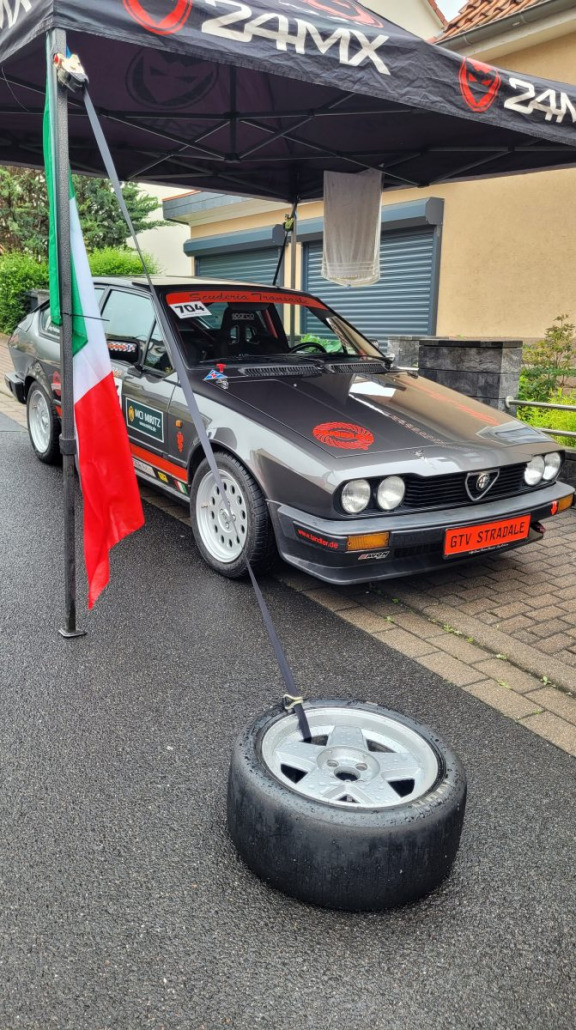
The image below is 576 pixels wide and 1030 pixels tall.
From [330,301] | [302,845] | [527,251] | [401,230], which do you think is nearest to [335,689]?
[302,845]

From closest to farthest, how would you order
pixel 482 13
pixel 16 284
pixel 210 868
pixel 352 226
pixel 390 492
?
pixel 210 868
pixel 390 492
pixel 352 226
pixel 482 13
pixel 16 284

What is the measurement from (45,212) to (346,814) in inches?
919

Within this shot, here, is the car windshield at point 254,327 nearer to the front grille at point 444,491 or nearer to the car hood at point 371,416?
the car hood at point 371,416

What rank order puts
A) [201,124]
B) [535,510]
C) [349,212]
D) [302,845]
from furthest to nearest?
[349,212] → [201,124] → [535,510] → [302,845]

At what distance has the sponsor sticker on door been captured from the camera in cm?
502

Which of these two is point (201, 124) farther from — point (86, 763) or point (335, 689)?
point (86, 763)

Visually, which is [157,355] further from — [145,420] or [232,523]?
[232,523]

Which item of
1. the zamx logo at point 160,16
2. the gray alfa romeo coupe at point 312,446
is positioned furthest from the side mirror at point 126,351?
the zamx logo at point 160,16

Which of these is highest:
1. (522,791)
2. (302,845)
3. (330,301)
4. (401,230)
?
(401,230)

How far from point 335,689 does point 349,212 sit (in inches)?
228

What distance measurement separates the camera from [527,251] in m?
10.1

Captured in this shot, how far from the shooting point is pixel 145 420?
17.0 ft

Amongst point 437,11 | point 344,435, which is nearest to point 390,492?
point 344,435

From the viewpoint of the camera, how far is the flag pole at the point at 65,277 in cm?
306
